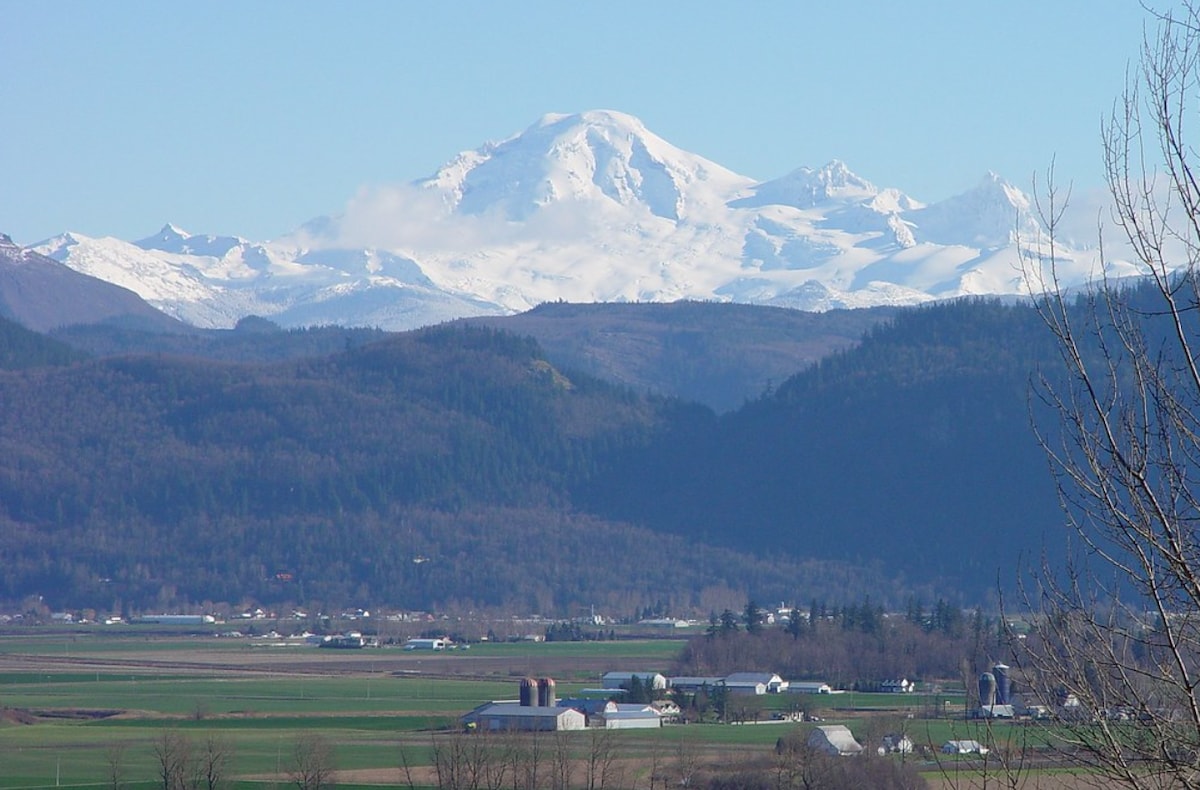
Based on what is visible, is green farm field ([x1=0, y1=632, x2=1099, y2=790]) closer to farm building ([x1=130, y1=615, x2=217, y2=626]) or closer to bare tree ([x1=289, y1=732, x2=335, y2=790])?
bare tree ([x1=289, y1=732, x2=335, y2=790])

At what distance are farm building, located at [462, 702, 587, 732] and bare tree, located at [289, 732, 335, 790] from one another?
386 inches

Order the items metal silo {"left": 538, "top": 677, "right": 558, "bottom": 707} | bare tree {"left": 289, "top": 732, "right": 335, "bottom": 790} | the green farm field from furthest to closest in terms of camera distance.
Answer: metal silo {"left": 538, "top": 677, "right": 558, "bottom": 707} → the green farm field → bare tree {"left": 289, "top": 732, "right": 335, "bottom": 790}

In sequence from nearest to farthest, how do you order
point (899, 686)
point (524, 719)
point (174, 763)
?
point (174, 763) < point (524, 719) < point (899, 686)

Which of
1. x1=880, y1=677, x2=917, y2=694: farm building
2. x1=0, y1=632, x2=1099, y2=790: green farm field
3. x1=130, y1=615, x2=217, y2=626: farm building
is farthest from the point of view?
x1=130, y1=615, x2=217, y2=626: farm building

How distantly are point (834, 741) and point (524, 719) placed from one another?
16.0m

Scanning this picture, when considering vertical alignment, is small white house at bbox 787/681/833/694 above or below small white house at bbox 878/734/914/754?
above

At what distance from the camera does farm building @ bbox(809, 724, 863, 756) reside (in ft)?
197

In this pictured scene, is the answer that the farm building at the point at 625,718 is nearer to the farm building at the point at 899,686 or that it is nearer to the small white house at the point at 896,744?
the small white house at the point at 896,744

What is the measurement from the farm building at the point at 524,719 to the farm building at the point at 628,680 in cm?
1297

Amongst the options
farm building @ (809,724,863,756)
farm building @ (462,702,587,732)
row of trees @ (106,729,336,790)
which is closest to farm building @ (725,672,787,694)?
farm building @ (462,702,587,732)

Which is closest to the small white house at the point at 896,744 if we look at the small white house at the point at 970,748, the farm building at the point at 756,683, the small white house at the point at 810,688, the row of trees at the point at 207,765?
the small white house at the point at 970,748

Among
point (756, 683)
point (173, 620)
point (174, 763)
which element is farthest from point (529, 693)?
point (173, 620)

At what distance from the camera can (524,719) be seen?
7475cm

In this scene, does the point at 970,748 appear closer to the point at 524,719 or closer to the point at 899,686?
the point at 524,719
